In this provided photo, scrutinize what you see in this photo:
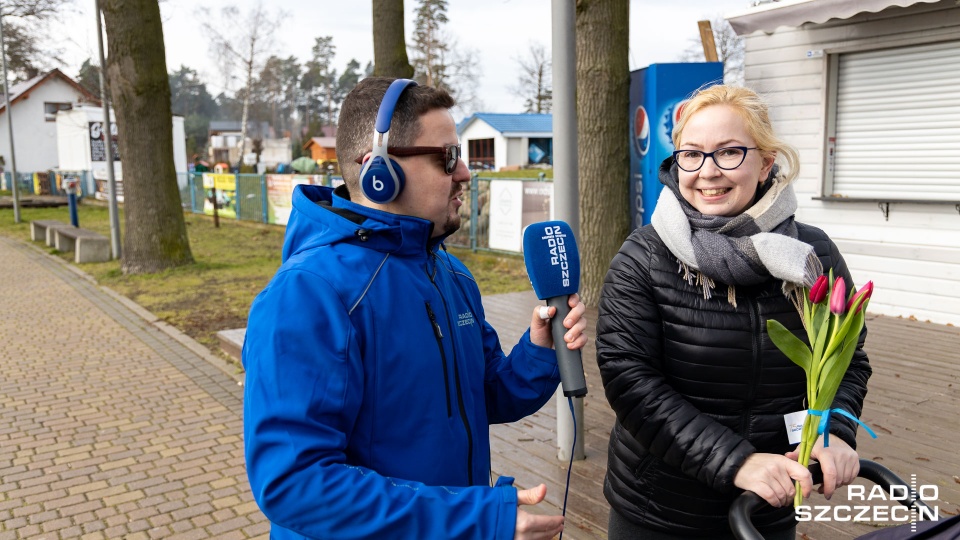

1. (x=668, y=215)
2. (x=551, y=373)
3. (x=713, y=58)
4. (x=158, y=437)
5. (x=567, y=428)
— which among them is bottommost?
(x=158, y=437)

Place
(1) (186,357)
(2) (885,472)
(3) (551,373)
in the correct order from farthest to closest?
(1) (186,357) → (3) (551,373) → (2) (885,472)

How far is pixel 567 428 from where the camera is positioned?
4793mm

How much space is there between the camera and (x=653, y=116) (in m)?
9.02

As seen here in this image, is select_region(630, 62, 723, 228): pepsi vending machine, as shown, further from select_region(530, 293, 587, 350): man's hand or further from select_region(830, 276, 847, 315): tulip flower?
select_region(830, 276, 847, 315): tulip flower

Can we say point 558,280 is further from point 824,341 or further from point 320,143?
point 320,143

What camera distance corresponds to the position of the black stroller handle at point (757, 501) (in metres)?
1.75

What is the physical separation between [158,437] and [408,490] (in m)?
4.99

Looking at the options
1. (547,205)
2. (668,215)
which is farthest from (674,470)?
(547,205)

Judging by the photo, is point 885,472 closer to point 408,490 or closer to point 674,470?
point 674,470

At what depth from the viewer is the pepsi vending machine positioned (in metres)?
8.97

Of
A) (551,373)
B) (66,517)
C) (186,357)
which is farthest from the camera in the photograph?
(186,357)

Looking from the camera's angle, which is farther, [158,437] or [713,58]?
[713,58]

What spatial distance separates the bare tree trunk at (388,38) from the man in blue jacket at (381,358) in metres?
9.50

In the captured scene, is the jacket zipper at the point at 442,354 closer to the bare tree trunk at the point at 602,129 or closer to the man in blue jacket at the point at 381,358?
the man in blue jacket at the point at 381,358
